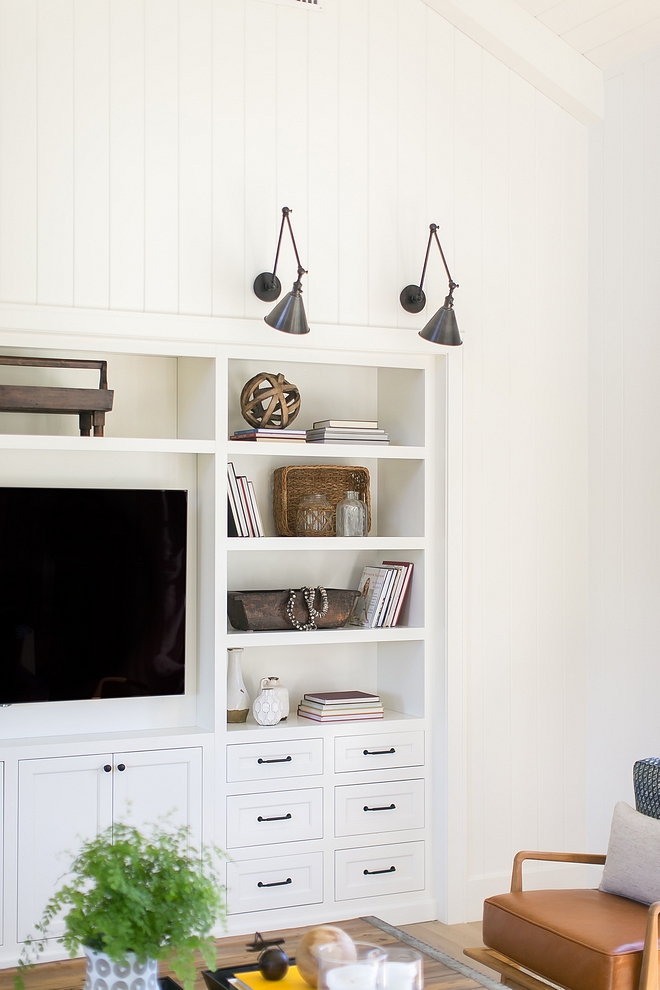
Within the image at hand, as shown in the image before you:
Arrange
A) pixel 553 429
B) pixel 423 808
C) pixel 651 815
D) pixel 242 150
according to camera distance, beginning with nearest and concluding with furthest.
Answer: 1. pixel 651 815
2. pixel 242 150
3. pixel 423 808
4. pixel 553 429

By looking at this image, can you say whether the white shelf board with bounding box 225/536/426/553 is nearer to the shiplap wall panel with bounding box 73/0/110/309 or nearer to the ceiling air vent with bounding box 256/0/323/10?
the shiplap wall panel with bounding box 73/0/110/309

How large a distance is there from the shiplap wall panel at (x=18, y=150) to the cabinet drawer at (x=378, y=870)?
7.61ft

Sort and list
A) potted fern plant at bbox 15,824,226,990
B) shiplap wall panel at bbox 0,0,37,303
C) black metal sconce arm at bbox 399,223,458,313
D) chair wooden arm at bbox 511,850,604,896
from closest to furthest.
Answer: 1. potted fern plant at bbox 15,824,226,990
2. chair wooden arm at bbox 511,850,604,896
3. shiplap wall panel at bbox 0,0,37,303
4. black metal sconce arm at bbox 399,223,458,313

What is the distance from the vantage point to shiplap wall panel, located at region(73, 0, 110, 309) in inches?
136

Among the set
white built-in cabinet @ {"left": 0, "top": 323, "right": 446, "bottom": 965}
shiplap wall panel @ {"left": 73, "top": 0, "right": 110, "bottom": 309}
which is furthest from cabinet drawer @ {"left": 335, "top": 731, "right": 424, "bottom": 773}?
shiplap wall panel @ {"left": 73, "top": 0, "right": 110, "bottom": 309}

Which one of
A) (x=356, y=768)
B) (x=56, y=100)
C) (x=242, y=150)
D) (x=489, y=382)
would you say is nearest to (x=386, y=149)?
(x=242, y=150)

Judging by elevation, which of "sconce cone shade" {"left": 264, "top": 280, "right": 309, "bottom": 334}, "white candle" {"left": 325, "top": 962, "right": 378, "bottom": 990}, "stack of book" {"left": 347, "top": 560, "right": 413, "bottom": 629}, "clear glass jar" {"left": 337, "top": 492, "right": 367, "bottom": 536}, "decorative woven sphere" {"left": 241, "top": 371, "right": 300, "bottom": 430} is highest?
"sconce cone shade" {"left": 264, "top": 280, "right": 309, "bottom": 334}

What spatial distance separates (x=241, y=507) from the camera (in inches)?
149

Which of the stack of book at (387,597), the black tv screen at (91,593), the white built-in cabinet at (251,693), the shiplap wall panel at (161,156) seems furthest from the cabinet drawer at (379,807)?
→ the shiplap wall panel at (161,156)

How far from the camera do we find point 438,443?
4000mm

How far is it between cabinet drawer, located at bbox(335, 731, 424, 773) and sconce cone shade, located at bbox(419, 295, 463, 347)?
150 centimetres

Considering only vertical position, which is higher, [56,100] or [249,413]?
[56,100]

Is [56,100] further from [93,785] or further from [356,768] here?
[356,768]

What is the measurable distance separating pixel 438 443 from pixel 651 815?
1.58 metres
